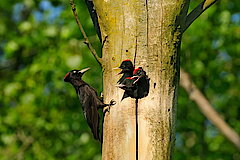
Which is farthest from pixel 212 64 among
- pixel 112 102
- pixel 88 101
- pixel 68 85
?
pixel 112 102

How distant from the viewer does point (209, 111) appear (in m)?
6.62

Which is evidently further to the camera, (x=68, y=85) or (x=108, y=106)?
(x=68, y=85)

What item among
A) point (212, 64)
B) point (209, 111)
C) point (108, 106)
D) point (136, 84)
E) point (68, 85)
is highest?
point (212, 64)

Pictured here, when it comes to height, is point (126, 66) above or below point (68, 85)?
below

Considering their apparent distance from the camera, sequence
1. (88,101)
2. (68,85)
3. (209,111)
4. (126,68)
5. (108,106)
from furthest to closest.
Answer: (68,85), (209,111), (88,101), (108,106), (126,68)

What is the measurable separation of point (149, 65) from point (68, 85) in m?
4.36

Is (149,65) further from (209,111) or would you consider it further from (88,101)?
(209,111)

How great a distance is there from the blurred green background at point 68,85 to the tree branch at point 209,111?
0.23 metres

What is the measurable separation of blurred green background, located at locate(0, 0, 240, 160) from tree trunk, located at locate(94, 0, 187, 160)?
10.8ft

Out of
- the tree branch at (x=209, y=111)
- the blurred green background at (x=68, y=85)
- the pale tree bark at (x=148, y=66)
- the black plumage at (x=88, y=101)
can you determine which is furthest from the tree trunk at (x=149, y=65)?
the tree branch at (x=209, y=111)

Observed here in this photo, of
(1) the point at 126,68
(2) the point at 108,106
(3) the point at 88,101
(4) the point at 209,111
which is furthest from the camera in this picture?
(4) the point at 209,111

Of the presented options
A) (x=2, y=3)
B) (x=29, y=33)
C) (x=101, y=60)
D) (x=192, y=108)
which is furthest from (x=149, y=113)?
(x=2, y=3)

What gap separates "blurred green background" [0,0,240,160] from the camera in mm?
6496

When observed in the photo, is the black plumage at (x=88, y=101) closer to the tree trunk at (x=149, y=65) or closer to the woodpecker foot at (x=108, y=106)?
the woodpecker foot at (x=108, y=106)
